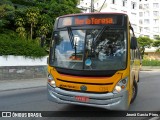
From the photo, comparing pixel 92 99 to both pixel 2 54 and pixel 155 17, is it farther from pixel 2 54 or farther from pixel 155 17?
pixel 155 17

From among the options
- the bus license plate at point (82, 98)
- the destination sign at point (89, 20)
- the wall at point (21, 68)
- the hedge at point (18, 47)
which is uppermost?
A: the destination sign at point (89, 20)

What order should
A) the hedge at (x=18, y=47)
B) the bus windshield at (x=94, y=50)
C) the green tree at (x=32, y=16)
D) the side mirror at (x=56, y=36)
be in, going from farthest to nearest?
the green tree at (x=32, y=16) < the hedge at (x=18, y=47) < the side mirror at (x=56, y=36) < the bus windshield at (x=94, y=50)

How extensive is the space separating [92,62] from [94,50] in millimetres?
341

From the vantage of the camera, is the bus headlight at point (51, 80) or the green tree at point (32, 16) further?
the green tree at point (32, 16)

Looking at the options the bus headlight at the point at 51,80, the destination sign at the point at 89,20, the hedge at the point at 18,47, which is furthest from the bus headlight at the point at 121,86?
the hedge at the point at 18,47

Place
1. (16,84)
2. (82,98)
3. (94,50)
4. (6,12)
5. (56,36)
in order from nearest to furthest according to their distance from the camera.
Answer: (82,98), (94,50), (56,36), (16,84), (6,12)

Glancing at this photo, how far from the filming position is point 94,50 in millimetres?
8234

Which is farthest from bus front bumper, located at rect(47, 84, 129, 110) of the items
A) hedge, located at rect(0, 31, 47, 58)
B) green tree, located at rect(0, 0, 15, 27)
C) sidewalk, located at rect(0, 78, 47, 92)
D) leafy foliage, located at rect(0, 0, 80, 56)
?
green tree, located at rect(0, 0, 15, 27)

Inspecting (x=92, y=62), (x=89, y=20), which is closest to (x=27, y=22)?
(x=89, y=20)

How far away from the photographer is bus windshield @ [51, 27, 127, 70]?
8102 mm

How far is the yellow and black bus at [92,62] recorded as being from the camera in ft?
25.7

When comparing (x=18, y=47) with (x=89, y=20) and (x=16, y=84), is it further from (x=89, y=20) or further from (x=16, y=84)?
(x=89, y=20)

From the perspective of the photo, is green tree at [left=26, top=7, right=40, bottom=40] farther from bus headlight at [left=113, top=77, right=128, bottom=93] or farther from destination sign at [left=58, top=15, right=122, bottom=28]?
bus headlight at [left=113, top=77, right=128, bottom=93]

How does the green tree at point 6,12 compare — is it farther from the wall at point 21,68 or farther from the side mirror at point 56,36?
the side mirror at point 56,36
